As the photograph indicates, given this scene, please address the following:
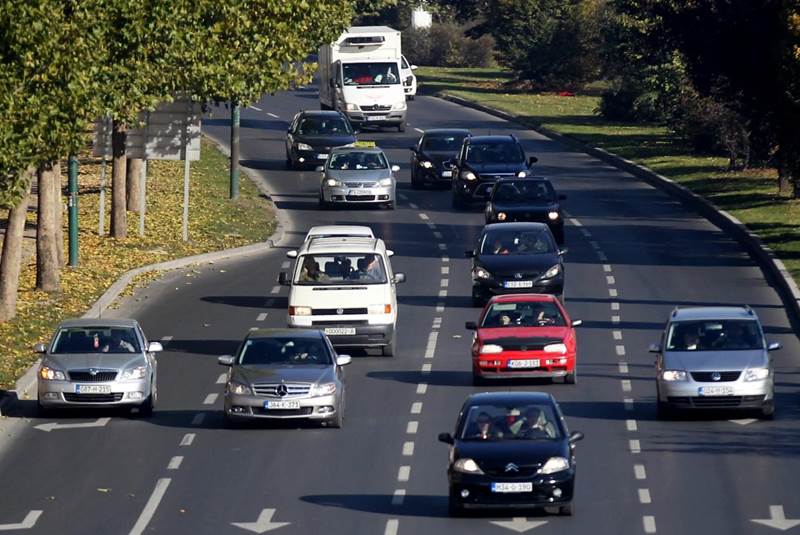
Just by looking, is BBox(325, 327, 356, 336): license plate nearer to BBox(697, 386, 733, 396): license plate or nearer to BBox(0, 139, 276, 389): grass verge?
BBox(0, 139, 276, 389): grass verge

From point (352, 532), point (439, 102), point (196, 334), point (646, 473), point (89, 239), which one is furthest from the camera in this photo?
point (439, 102)

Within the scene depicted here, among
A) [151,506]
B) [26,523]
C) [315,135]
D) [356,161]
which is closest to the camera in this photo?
[26,523]

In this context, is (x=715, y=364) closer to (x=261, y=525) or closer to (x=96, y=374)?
(x=261, y=525)

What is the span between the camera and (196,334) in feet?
113

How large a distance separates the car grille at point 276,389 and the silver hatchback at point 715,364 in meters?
5.09

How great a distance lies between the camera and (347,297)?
31.9 metres

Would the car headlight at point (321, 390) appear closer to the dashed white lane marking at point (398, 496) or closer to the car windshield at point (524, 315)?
the dashed white lane marking at point (398, 496)

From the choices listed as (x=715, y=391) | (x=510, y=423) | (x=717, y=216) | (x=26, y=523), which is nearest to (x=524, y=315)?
(x=715, y=391)

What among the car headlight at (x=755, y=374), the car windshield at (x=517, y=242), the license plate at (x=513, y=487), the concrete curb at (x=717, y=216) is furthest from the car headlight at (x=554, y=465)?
the car windshield at (x=517, y=242)

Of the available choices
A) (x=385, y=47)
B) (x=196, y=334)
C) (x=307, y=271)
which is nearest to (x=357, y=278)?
(x=307, y=271)

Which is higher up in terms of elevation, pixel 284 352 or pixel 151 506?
pixel 284 352

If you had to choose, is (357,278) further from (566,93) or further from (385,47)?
(566,93)

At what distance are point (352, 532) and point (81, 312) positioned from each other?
1632 cm

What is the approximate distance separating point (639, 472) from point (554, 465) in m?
3.04
